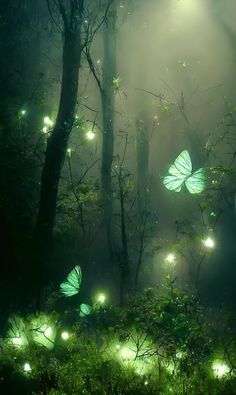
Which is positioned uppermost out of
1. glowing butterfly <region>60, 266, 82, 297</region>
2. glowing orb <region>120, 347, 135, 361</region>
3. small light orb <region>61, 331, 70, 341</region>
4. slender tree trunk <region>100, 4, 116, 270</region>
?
slender tree trunk <region>100, 4, 116, 270</region>

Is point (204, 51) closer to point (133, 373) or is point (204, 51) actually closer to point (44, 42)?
point (44, 42)

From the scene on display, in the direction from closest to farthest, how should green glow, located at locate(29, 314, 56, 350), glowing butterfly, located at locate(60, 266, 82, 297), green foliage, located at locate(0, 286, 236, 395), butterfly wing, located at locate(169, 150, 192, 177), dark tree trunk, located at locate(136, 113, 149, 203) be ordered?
green foliage, located at locate(0, 286, 236, 395), green glow, located at locate(29, 314, 56, 350), glowing butterfly, located at locate(60, 266, 82, 297), butterfly wing, located at locate(169, 150, 192, 177), dark tree trunk, located at locate(136, 113, 149, 203)

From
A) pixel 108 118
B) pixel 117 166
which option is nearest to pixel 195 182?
pixel 108 118

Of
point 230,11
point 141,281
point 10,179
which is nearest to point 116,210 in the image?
point 141,281

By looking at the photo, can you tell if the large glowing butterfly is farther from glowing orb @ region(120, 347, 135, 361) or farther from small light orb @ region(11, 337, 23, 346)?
small light orb @ region(11, 337, 23, 346)

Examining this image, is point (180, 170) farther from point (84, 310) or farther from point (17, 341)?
point (17, 341)

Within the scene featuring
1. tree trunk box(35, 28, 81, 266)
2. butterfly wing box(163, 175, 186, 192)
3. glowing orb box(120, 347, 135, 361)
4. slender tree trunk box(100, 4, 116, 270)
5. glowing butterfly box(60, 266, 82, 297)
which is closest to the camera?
glowing orb box(120, 347, 135, 361)

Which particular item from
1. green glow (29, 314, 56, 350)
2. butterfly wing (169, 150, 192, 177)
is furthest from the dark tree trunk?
green glow (29, 314, 56, 350)
